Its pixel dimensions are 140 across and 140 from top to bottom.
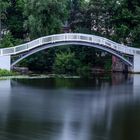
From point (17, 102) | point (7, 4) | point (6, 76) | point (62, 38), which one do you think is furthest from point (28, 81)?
point (7, 4)

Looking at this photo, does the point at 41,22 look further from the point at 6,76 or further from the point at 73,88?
the point at 73,88

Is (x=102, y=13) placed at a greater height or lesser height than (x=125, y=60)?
greater

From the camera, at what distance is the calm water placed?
16.5 meters

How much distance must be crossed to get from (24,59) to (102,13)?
449 inches

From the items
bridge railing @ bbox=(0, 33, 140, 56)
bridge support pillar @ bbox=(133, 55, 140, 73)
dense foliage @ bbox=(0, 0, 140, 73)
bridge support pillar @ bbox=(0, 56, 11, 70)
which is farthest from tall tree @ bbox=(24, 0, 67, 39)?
bridge support pillar @ bbox=(133, 55, 140, 73)

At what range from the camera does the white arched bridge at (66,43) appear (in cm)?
4566

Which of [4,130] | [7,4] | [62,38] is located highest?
[7,4]

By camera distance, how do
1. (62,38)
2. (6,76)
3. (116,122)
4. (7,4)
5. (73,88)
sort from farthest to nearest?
(7,4) → (62,38) → (6,76) → (73,88) → (116,122)

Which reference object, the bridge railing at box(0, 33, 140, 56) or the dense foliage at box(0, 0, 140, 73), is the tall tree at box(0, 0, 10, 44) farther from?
the bridge railing at box(0, 33, 140, 56)

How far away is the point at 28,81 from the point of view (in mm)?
37812

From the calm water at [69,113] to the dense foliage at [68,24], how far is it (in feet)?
66.6

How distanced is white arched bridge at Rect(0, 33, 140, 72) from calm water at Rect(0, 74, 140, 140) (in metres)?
13.6

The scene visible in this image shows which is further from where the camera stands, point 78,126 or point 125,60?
point 125,60

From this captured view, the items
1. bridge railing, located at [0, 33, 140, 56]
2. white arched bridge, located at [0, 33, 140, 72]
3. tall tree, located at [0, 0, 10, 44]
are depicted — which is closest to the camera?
white arched bridge, located at [0, 33, 140, 72]
